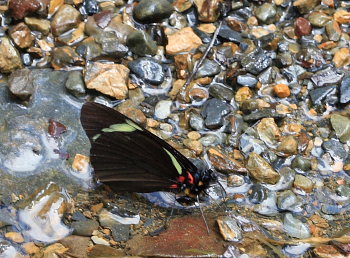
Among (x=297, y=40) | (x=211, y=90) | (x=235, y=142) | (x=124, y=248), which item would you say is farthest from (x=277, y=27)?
(x=124, y=248)

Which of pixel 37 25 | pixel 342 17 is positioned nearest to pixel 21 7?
pixel 37 25

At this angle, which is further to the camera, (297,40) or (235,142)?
(297,40)

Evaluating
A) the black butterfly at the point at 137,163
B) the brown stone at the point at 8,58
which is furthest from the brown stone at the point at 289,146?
the brown stone at the point at 8,58

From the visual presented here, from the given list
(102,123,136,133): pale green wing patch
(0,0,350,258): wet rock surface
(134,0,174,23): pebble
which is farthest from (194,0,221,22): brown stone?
(102,123,136,133): pale green wing patch

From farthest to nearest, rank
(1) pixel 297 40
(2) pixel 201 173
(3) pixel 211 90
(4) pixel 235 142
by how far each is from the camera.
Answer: (1) pixel 297 40 → (3) pixel 211 90 → (4) pixel 235 142 → (2) pixel 201 173

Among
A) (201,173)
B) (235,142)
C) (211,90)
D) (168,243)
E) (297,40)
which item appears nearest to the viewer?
(168,243)

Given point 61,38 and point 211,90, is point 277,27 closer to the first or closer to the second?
point 211,90
